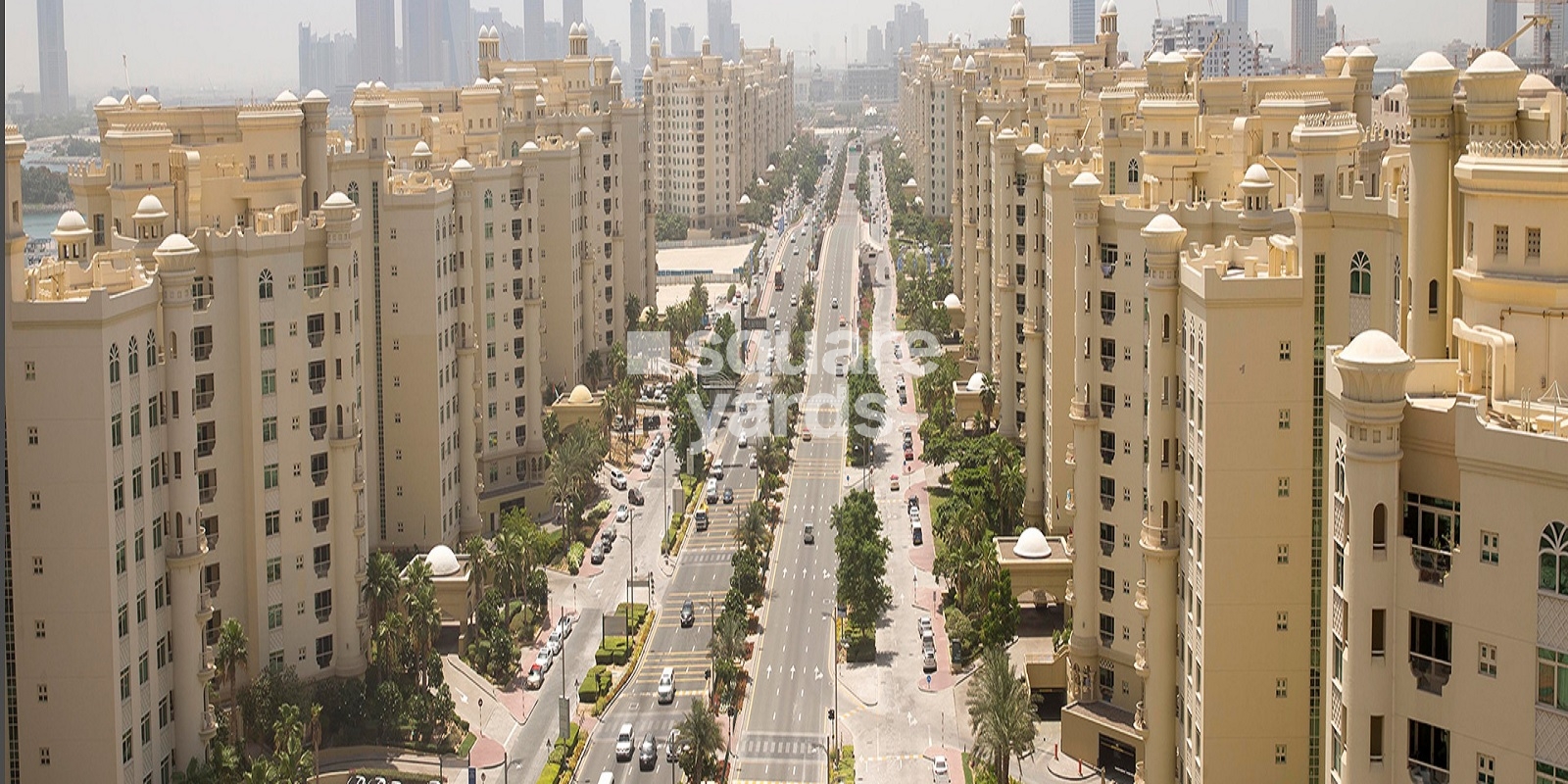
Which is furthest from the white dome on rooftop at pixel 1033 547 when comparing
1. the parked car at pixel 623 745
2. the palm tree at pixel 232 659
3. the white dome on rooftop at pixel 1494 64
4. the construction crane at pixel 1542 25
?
the white dome on rooftop at pixel 1494 64

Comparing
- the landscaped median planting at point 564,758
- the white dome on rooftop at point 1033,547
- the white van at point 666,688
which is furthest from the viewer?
the white dome on rooftop at point 1033,547

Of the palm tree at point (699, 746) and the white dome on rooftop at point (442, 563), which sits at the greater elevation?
the white dome on rooftop at point (442, 563)

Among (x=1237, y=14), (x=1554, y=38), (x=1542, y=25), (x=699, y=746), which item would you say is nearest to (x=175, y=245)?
(x=699, y=746)

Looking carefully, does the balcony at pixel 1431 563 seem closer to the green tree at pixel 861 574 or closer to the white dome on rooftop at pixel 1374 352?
the white dome on rooftop at pixel 1374 352

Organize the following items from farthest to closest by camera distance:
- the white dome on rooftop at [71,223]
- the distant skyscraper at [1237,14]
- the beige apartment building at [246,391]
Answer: the distant skyscraper at [1237,14], the white dome on rooftop at [71,223], the beige apartment building at [246,391]

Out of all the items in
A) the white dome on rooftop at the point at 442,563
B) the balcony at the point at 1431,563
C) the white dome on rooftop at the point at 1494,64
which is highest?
the white dome on rooftop at the point at 1494,64

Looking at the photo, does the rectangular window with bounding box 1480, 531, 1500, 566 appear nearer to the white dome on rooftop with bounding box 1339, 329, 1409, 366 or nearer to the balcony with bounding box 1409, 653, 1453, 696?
the balcony with bounding box 1409, 653, 1453, 696

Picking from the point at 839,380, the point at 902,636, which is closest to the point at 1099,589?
the point at 902,636

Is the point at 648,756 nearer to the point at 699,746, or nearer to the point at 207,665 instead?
the point at 699,746
